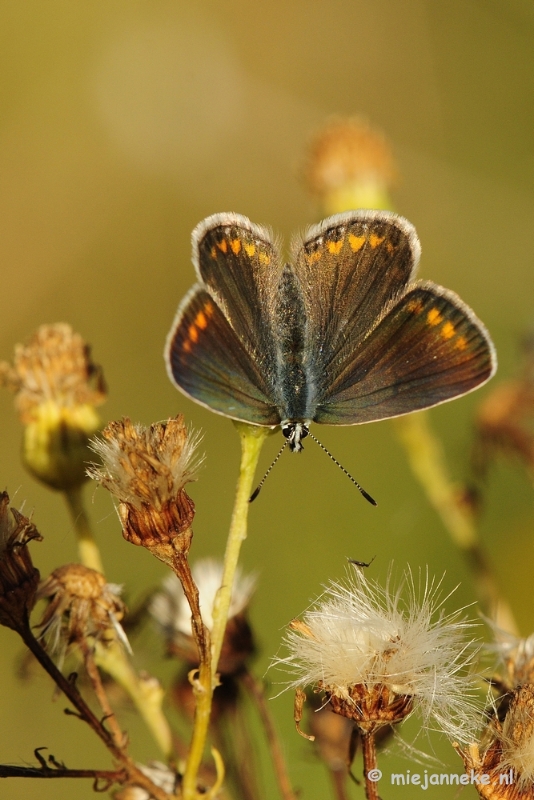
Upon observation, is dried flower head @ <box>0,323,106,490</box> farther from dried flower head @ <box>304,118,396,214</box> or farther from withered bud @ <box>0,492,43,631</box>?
dried flower head @ <box>304,118,396,214</box>

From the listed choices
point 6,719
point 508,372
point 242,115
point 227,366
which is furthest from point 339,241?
point 242,115

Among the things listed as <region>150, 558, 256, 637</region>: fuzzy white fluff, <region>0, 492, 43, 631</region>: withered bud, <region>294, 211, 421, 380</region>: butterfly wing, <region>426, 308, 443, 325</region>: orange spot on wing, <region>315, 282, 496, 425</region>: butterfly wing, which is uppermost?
<region>294, 211, 421, 380</region>: butterfly wing

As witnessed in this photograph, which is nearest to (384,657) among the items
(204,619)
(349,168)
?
(204,619)

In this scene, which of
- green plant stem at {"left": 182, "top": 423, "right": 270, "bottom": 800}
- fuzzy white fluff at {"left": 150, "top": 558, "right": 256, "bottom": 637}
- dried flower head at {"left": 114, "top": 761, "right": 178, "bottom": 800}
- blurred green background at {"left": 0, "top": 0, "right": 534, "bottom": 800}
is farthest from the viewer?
blurred green background at {"left": 0, "top": 0, "right": 534, "bottom": 800}

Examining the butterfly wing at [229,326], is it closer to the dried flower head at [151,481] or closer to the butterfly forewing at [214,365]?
the butterfly forewing at [214,365]

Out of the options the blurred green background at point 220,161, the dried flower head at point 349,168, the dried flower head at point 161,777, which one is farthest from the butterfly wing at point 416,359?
the blurred green background at point 220,161

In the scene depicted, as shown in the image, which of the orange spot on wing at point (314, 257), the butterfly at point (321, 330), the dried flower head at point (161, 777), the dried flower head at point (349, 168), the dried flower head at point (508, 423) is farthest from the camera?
the dried flower head at point (349, 168)

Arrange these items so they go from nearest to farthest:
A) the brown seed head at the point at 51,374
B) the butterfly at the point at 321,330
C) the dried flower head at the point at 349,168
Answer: the butterfly at the point at 321,330 → the brown seed head at the point at 51,374 → the dried flower head at the point at 349,168

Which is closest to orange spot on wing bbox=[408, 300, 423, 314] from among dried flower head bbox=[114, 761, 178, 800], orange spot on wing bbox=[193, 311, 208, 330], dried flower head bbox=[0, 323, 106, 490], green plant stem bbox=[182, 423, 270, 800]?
orange spot on wing bbox=[193, 311, 208, 330]

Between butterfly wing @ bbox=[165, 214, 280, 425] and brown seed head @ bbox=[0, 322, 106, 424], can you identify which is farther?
brown seed head @ bbox=[0, 322, 106, 424]
